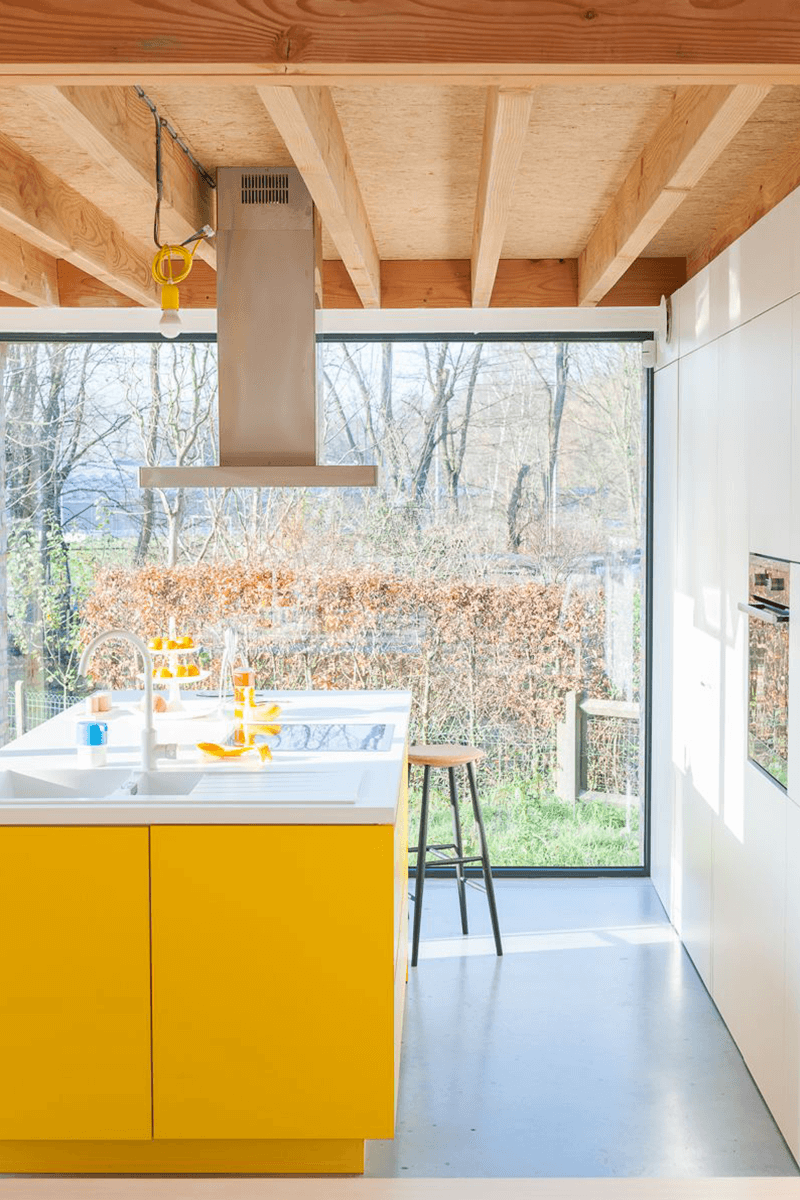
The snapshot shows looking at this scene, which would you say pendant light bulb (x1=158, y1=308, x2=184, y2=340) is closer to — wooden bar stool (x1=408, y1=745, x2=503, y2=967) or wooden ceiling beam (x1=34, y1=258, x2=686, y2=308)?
wooden ceiling beam (x1=34, y1=258, x2=686, y2=308)

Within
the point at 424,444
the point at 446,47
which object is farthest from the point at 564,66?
the point at 424,444

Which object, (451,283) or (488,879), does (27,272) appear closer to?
(451,283)

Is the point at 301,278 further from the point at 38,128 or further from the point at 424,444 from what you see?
the point at 424,444

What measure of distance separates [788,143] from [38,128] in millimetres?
2023

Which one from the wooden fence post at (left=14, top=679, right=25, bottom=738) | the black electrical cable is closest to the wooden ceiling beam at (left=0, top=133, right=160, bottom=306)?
the black electrical cable

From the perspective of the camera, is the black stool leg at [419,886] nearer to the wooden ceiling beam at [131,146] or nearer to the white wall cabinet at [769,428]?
the white wall cabinet at [769,428]

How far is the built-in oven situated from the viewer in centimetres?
317

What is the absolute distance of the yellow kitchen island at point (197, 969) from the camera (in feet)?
9.82

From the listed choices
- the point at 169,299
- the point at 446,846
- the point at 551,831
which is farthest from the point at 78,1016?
the point at 551,831

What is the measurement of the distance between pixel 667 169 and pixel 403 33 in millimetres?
1361

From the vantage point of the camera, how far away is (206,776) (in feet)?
11.1

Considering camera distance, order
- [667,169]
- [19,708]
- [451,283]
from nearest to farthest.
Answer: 1. [667,169]
2. [451,283]
3. [19,708]

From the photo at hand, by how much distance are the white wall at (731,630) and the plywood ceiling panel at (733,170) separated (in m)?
0.19

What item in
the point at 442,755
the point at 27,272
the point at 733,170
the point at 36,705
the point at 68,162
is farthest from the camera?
the point at 36,705
